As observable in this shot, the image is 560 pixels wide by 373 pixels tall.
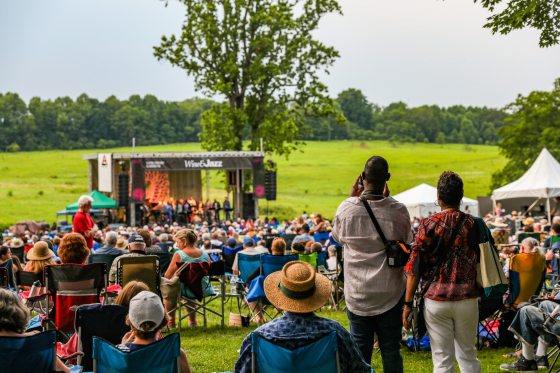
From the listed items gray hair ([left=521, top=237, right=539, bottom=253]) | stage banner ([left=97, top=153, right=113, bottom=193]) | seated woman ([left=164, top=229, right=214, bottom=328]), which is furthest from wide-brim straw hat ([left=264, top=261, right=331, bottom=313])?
stage banner ([left=97, top=153, right=113, bottom=193])

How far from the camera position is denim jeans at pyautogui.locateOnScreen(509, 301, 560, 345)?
244 inches

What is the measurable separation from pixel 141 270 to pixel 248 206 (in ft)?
80.3

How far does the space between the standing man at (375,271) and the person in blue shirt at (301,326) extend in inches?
18.9

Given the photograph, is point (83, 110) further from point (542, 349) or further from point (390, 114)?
point (542, 349)

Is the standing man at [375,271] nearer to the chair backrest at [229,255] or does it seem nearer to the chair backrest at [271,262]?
the chair backrest at [271,262]

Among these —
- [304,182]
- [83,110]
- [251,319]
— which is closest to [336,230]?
[251,319]

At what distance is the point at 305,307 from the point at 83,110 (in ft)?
319

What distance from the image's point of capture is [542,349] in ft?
21.6

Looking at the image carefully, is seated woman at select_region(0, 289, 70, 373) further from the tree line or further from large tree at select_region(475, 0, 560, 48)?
the tree line

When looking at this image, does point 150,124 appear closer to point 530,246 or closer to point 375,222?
point 530,246

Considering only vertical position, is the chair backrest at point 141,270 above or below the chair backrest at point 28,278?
above

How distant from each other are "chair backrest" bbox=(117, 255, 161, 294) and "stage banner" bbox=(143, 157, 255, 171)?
2124 centimetres

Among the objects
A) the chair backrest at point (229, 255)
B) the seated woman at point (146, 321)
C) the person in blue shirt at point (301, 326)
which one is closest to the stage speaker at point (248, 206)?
the chair backrest at point (229, 255)

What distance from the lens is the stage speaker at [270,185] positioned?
30.8 m
